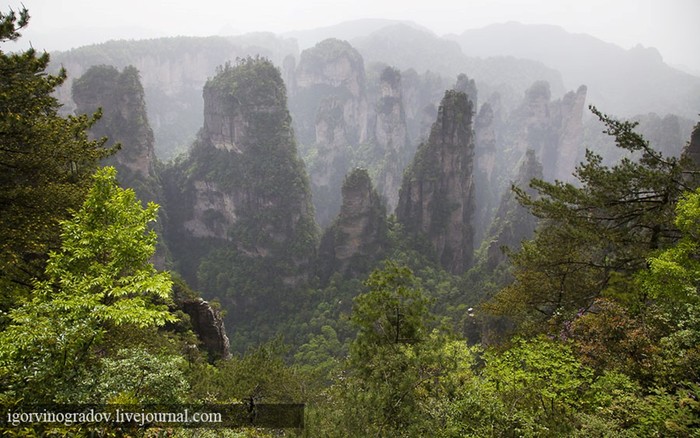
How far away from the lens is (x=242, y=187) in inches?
2598

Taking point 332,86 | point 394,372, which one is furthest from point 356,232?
point 332,86

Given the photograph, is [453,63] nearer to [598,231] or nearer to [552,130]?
[552,130]

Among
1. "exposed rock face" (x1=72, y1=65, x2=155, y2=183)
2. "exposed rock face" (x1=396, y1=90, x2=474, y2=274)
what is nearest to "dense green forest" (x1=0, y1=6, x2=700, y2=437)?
"exposed rock face" (x1=396, y1=90, x2=474, y2=274)

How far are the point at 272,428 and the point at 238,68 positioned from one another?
71.8 metres

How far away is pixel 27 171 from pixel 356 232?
1908 inches

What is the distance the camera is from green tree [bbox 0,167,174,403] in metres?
6.20

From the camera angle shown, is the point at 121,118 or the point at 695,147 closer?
the point at 695,147

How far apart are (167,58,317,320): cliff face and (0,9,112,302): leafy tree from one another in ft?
162

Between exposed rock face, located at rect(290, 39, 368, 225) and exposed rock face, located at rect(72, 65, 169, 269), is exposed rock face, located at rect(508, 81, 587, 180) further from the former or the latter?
exposed rock face, located at rect(72, 65, 169, 269)

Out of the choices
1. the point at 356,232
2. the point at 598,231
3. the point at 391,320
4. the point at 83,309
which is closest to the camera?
the point at 83,309

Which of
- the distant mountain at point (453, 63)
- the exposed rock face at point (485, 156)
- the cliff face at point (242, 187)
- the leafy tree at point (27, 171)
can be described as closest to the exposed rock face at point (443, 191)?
the cliff face at point (242, 187)

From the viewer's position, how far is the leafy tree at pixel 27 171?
1045cm

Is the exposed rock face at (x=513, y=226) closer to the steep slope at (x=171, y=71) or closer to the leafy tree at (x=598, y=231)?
the leafy tree at (x=598, y=231)

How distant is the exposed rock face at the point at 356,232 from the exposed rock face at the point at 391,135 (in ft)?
115
